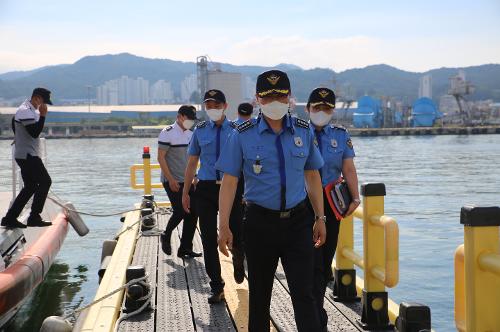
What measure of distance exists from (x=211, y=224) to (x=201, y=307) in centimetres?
84

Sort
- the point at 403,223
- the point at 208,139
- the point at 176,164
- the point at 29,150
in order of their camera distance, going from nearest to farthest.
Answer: the point at 208,139 < the point at 176,164 < the point at 29,150 < the point at 403,223

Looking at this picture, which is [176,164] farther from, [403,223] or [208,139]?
[403,223]

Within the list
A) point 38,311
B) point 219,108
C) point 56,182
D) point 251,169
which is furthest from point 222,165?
point 56,182

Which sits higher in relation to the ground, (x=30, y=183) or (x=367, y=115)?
(x=367, y=115)

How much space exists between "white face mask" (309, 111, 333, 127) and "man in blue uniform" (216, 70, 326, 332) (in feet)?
3.58

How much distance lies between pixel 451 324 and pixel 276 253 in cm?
659

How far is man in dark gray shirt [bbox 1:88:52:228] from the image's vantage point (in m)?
9.02

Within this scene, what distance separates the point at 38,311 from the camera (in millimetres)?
11250

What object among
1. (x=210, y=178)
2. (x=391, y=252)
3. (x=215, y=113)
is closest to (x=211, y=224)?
(x=210, y=178)

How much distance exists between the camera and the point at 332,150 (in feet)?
18.8

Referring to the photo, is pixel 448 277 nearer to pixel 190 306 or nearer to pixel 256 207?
pixel 190 306

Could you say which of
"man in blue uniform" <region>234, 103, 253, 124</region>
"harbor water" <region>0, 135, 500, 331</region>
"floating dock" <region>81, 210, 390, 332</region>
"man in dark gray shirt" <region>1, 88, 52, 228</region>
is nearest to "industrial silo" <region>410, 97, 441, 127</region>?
"harbor water" <region>0, 135, 500, 331</region>

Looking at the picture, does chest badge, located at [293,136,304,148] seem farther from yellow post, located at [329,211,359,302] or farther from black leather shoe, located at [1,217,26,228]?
black leather shoe, located at [1,217,26,228]


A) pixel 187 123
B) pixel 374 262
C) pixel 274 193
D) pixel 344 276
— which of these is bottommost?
pixel 344 276
